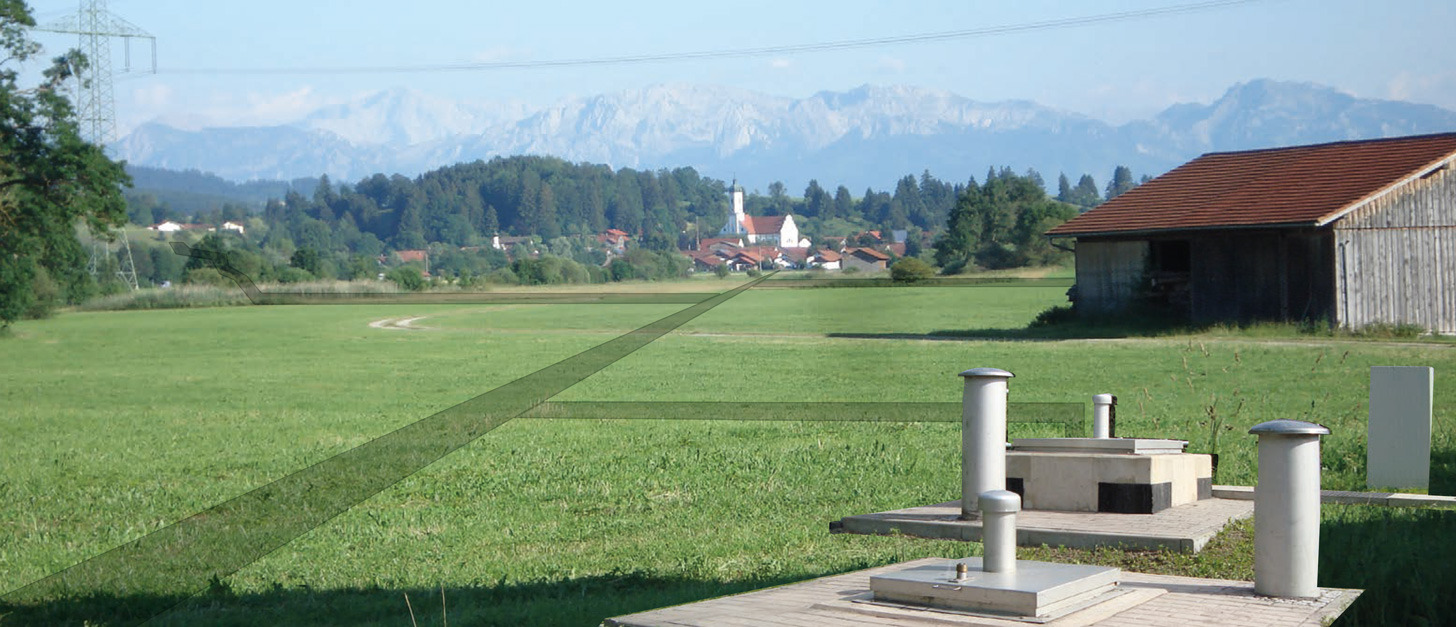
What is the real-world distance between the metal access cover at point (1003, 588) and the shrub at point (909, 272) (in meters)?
13.7

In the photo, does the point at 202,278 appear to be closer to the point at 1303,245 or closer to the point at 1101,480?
the point at 1101,480

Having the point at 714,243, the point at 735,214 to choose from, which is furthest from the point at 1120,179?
the point at 714,243

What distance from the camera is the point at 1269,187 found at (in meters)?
26.8

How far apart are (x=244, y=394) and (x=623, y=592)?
18044 mm

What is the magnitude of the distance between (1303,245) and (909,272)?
9441 millimetres

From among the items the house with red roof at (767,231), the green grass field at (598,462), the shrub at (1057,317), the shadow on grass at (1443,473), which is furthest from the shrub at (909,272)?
the house with red roof at (767,231)

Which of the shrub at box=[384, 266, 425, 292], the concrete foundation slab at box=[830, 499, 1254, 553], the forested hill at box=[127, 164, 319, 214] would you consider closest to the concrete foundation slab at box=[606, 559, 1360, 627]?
the concrete foundation slab at box=[830, 499, 1254, 553]

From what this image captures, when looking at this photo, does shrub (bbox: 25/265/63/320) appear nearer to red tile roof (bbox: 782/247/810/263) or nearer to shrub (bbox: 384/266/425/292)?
shrub (bbox: 384/266/425/292)

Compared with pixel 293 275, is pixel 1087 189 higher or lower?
higher

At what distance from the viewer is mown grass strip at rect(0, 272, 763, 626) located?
17.9 ft

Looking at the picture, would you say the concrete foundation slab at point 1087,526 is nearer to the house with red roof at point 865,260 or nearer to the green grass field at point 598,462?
the green grass field at point 598,462

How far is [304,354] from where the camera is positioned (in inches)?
1262

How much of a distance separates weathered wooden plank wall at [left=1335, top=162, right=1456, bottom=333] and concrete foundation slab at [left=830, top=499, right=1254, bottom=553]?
20.0 m

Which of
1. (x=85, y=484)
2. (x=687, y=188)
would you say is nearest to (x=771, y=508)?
(x=85, y=484)
